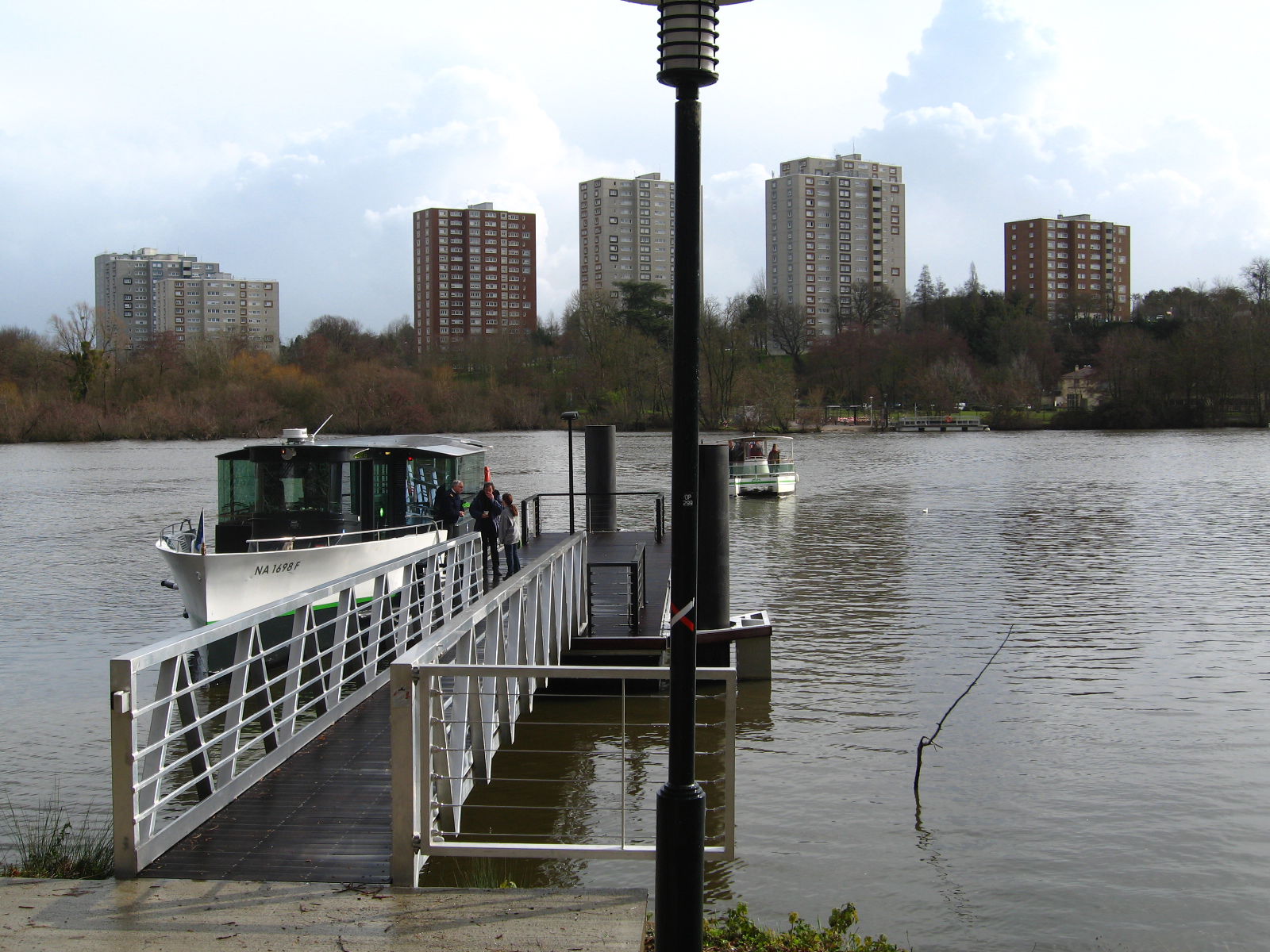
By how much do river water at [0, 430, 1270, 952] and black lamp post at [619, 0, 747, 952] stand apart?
376cm

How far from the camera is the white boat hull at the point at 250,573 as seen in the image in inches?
685

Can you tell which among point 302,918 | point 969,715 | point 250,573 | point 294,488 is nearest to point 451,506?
point 294,488

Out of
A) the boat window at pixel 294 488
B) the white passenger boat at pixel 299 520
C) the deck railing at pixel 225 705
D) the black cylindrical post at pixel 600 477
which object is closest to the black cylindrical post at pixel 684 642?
the deck railing at pixel 225 705

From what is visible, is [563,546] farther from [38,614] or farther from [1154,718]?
[38,614]

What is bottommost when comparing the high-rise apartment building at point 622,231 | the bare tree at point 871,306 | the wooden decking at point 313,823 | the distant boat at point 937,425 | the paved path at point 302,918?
the wooden decking at point 313,823

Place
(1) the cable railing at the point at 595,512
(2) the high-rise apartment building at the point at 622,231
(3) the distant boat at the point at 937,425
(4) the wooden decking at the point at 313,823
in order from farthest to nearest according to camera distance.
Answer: (2) the high-rise apartment building at the point at 622,231 < (3) the distant boat at the point at 937,425 < (1) the cable railing at the point at 595,512 < (4) the wooden decking at the point at 313,823

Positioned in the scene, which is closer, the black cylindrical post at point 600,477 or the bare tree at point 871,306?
the black cylindrical post at point 600,477

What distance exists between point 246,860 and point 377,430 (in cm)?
9827

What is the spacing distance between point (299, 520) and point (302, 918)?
48.9 ft

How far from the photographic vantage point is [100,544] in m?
34.3

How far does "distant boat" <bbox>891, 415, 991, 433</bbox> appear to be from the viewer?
11656cm

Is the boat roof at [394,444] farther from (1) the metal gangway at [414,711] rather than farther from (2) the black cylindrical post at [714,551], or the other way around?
(2) the black cylindrical post at [714,551]

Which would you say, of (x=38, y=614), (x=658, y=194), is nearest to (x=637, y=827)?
(x=38, y=614)

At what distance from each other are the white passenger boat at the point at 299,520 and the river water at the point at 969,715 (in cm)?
212
